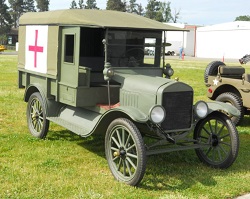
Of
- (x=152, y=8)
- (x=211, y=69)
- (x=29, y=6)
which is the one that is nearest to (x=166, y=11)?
(x=152, y=8)

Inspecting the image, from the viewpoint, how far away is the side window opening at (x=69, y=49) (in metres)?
6.26

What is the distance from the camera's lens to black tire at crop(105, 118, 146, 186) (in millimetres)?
4711

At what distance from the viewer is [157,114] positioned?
16.1 feet

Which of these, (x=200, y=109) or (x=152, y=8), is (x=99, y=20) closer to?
(x=200, y=109)

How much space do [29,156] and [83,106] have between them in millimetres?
1142

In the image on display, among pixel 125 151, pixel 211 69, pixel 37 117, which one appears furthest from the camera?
pixel 211 69

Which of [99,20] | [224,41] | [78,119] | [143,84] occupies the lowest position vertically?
[78,119]

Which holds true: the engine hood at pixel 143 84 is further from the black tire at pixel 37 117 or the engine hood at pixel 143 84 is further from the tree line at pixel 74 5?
the tree line at pixel 74 5

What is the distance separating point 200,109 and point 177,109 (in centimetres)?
39

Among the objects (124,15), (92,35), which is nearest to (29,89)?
(92,35)

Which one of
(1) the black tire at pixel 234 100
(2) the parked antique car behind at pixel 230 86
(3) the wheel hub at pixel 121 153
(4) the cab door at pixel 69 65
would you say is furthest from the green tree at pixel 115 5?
(3) the wheel hub at pixel 121 153

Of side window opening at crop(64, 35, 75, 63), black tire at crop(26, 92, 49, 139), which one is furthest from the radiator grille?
black tire at crop(26, 92, 49, 139)

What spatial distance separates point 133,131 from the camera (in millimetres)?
4812

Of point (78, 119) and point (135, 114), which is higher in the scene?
point (135, 114)
